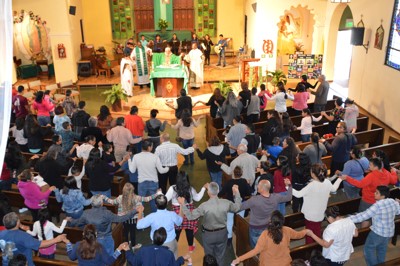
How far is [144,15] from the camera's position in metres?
22.0

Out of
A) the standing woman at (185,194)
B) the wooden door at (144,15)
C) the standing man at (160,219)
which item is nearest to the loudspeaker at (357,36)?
the standing woman at (185,194)

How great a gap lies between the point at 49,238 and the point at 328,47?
1414 centimetres

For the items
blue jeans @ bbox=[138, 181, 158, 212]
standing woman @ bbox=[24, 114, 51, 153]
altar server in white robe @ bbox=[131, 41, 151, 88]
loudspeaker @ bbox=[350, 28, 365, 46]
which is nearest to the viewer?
blue jeans @ bbox=[138, 181, 158, 212]

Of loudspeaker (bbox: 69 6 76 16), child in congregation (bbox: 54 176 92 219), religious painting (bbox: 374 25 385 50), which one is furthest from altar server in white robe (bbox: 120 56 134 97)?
child in congregation (bbox: 54 176 92 219)

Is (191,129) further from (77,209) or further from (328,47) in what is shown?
(328,47)

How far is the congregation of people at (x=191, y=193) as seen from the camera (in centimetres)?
476

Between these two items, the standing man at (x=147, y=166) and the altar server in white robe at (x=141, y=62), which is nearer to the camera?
the standing man at (x=147, y=166)

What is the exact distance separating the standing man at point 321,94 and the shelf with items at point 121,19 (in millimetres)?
13965

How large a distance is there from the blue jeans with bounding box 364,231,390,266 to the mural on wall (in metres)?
14.0

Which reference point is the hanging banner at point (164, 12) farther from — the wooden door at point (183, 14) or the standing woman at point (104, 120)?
the standing woman at point (104, 120)

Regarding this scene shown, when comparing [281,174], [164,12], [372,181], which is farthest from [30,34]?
[372,181]

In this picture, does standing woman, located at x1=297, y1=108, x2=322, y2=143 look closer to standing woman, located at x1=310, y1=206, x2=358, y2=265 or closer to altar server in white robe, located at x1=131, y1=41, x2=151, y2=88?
standing woman, located at x1=310, y1=206, x2=358, y2=265

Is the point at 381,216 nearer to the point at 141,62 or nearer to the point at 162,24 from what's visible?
the point at 141,62

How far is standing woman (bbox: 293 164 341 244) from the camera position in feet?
18.2
